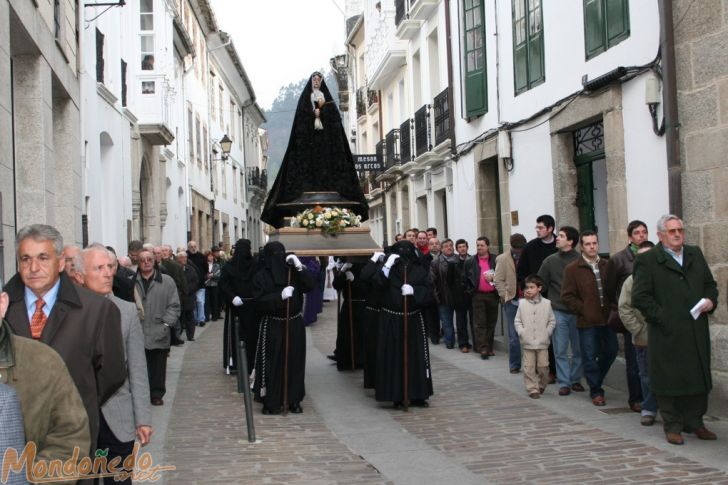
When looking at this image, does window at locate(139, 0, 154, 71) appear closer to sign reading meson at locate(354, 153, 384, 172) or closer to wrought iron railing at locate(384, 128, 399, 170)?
sign reading meson at locate(354, 153, 384, 172)

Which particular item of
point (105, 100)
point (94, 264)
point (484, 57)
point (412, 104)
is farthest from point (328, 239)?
point (412, 104)

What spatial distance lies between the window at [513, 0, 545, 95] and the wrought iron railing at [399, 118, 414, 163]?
27.7 feet

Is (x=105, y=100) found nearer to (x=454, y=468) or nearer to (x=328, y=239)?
(x=328, y=239)

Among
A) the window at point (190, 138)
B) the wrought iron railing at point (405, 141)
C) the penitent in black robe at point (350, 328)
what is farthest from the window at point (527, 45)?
the window at point (190, 138)

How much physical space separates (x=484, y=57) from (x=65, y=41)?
7732 millimetres

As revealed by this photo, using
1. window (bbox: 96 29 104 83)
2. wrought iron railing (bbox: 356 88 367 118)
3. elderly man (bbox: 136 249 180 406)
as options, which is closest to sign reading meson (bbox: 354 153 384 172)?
wrought iron railing (bbox: 356 88 367 118)

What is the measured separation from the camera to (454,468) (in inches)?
257

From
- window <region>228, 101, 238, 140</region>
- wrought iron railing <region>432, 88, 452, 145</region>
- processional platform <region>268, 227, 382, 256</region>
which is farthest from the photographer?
window <region>228, 101, 238, 140</region>

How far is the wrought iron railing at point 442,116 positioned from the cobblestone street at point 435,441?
973 cm

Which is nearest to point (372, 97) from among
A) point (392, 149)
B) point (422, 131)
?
point (392, 149)

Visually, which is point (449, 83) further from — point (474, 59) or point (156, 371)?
point (156, 371)

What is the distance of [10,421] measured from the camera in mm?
2781

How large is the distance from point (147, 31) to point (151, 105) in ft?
6.77

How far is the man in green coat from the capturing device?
7.06 m
